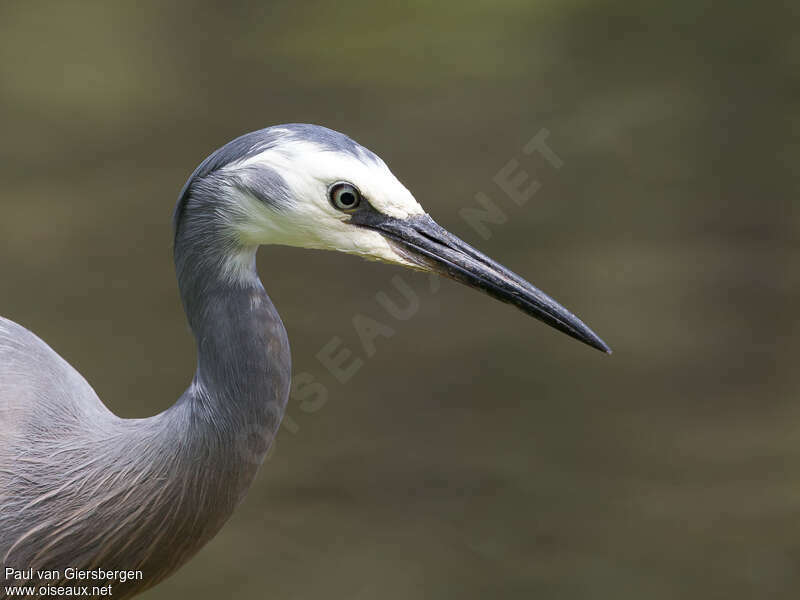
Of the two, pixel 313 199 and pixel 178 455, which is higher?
pixel 313 199

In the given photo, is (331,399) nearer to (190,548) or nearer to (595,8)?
(190,548)

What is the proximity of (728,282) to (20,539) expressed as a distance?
286cm

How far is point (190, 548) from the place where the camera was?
2148mm

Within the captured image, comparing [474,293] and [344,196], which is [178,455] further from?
[474,293]

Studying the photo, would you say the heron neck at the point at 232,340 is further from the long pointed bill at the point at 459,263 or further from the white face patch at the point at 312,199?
the long pointed bill at the point at 459,263

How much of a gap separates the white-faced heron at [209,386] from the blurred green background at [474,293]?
1110mm

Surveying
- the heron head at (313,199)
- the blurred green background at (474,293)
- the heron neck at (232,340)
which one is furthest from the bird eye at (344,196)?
the blurred green background at (474,293)

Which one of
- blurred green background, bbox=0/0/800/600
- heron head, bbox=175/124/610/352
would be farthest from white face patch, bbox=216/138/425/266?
blurred green background, bbox=0/0/800/600

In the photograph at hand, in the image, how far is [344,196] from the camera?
187 cm

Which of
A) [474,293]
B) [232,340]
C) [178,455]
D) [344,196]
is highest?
[474,293]

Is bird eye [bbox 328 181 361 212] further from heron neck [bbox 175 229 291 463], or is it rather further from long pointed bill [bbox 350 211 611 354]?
heron neck [bbox 175 229 291 463]

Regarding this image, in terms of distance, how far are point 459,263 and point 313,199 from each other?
0.92 ft

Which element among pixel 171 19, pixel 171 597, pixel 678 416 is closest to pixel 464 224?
pixel 678 416

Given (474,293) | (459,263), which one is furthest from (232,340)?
(474,293)
